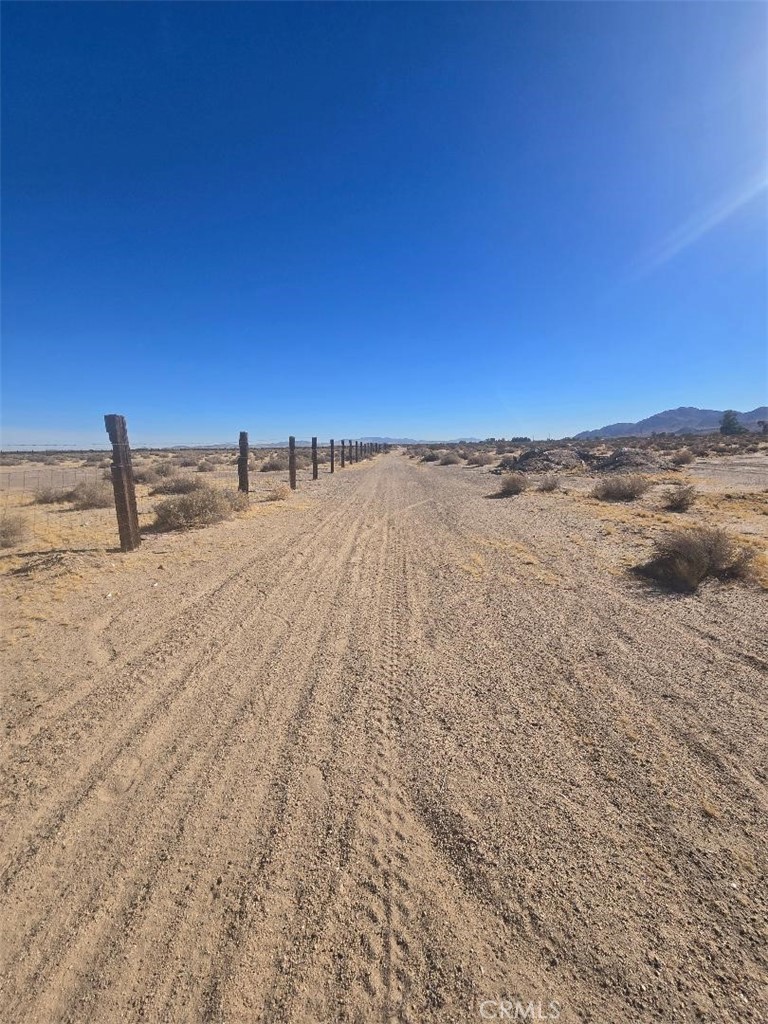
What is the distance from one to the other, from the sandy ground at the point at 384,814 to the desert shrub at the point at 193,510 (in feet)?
17.1

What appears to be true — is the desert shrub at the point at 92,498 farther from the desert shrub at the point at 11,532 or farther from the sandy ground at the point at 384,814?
the sandy ground at the point at 384,814

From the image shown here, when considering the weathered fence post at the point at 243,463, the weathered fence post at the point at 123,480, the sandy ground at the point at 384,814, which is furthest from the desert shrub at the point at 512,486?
the weathered fence post at the point at 123,480

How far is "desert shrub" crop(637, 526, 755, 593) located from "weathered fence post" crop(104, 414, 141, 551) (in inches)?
332

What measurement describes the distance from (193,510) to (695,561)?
9.81m

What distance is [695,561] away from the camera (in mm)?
6277

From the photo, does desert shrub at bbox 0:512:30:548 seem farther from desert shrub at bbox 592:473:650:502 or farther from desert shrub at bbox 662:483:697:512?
desert shrub at bbox 592:473:650:502

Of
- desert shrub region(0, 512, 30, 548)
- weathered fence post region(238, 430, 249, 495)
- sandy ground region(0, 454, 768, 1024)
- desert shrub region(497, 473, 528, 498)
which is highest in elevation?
weathered fence post region(238, 430, 249, 495)

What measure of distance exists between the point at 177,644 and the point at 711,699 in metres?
4.69

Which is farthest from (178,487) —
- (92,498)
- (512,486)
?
(512,486)

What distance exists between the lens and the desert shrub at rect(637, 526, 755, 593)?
6.16 m

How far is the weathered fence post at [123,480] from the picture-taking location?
26.0 ft

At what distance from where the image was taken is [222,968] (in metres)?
1.78

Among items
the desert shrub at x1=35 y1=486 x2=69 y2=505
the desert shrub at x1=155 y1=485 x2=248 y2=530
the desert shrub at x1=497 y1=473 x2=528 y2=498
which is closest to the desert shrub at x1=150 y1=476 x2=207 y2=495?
the desert shrub at x1=35 y1=486 x2=69 y2=505

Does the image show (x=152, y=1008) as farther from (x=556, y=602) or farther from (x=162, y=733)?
(x=556, y=602)
